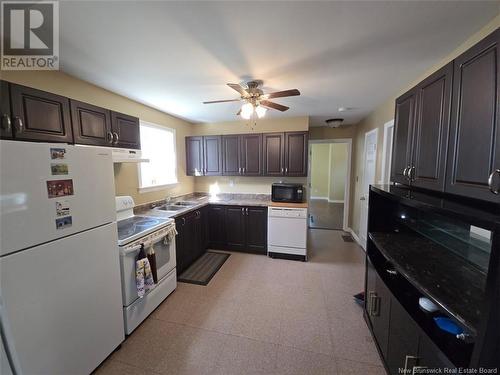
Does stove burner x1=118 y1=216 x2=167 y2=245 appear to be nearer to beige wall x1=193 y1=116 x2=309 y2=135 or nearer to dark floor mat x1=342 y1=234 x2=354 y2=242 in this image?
beige wall x1=193 y1=116 x2=309 y2=135

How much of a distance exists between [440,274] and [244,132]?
11.7 feet

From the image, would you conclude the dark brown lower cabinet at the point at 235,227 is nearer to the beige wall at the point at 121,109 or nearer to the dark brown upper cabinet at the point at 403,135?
the beige wall at the point at 121,109

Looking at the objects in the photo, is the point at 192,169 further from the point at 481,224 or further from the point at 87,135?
the point at 481,224

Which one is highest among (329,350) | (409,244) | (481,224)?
(481,224)

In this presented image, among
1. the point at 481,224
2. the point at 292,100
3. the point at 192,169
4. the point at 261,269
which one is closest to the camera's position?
the point at 481,224

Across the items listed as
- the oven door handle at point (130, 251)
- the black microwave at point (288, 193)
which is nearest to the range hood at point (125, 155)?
the oven door handle at point (130, 251)

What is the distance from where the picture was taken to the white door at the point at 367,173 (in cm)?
341

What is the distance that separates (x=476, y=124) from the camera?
96 centimetres

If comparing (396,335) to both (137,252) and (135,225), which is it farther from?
(135,225)

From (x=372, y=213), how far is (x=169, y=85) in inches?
102

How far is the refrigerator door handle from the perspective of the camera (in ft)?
3.48

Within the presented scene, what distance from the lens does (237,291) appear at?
2.59 meters

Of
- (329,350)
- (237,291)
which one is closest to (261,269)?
(237,291)

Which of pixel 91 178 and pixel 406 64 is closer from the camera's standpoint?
pixel 91 178
